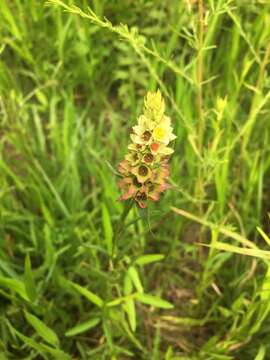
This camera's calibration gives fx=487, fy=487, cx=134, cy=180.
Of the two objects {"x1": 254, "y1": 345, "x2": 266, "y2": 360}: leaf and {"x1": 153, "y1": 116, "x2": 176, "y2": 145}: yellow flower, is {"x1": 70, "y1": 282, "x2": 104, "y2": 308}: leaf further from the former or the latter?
{"x1": 153, "y1": 116, "x2": 176, "y2": 145}: yellow flower

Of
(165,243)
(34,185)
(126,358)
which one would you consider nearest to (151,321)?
(126,358)

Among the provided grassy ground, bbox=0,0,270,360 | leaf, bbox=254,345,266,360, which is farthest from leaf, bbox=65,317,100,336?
leaf, bbox=254,345,266,360

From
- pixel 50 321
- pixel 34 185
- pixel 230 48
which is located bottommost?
pixel 50 321

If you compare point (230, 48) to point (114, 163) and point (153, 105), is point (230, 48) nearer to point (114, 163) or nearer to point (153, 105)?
point (114, 163)

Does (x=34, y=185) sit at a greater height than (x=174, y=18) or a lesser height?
lesser

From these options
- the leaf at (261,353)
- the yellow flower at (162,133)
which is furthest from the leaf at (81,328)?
the yellow flower at (162,133)

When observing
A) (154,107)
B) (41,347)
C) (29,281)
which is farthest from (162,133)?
(41,347)

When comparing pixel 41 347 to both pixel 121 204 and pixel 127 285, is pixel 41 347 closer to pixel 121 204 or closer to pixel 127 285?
pixel 127 285

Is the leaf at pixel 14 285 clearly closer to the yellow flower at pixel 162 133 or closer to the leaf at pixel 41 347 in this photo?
the leaf at pixel 41 347
